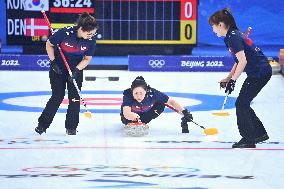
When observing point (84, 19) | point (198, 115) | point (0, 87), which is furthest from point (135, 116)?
point (0, 87)

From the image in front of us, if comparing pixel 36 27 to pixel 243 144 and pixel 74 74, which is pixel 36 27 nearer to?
pixel 74 74

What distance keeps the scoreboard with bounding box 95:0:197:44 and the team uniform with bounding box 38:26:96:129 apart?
294 inches

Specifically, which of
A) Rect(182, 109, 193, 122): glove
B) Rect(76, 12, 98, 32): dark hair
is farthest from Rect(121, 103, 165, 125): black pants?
Rect(76, 12, 98, 32): dark hair

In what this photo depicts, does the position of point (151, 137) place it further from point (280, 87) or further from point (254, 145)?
point (280, 87)

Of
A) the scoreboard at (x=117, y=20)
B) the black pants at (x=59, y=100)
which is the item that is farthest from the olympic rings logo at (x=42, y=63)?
the black pants at (x=59, y=100)

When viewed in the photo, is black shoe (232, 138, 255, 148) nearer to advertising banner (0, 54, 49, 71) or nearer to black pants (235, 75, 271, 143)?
black pants (235, 75, 271, 143)

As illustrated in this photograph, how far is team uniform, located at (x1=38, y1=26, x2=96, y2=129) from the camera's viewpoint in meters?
8.36

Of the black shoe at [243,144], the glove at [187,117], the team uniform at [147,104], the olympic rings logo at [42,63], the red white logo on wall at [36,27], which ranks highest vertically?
the red white logo on wall at [36,27]

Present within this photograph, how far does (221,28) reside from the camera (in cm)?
760

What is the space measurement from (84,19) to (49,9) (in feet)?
25.8

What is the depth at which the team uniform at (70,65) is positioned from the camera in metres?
8.36

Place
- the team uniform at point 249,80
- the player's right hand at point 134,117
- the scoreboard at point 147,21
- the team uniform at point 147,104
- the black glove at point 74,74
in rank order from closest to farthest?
the team uniform at point 249,80 < the black glove at point 74,74 < the player's right hand at point 134,117 < the team uniform at point 147,104 < the scoreboard at point 147,21

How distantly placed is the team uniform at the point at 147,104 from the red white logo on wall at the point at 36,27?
7.40 m

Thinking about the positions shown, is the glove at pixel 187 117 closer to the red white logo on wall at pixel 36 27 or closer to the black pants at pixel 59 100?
the black pants at pixel 59 100
